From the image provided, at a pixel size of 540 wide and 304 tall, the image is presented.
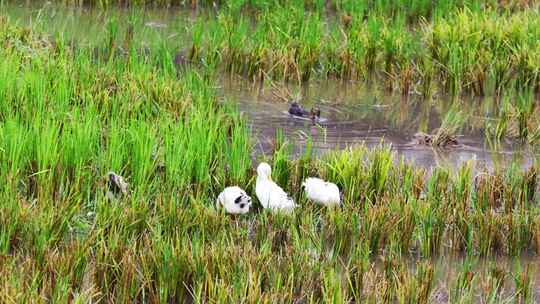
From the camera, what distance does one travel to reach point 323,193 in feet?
16.1

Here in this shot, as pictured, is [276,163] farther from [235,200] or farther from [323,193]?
[235,200]

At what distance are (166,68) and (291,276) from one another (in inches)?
118

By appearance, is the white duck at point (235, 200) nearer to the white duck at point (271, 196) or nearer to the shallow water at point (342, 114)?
the white duck at point (271, 196)

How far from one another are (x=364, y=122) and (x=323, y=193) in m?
2.13

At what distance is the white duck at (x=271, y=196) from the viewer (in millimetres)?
4773

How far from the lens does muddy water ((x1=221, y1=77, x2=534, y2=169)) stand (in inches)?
247

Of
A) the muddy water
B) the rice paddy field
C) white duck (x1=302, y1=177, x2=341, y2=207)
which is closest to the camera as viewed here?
the rice paddy field

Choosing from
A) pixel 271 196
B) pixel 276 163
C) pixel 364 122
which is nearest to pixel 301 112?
pixel 364 122

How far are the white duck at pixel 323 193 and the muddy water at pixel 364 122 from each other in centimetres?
71

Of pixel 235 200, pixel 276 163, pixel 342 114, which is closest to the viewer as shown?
pixel 235 200

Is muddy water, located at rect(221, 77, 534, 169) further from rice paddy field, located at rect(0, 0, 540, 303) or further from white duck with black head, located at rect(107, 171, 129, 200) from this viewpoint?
white duck with black head, located at rect(107, 171, 129, 200)

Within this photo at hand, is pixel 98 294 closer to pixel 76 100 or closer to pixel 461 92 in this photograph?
pixel 76 100

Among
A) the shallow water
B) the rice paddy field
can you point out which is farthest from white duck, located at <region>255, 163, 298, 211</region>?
the shallow water

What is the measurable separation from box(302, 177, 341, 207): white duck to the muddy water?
71cm
